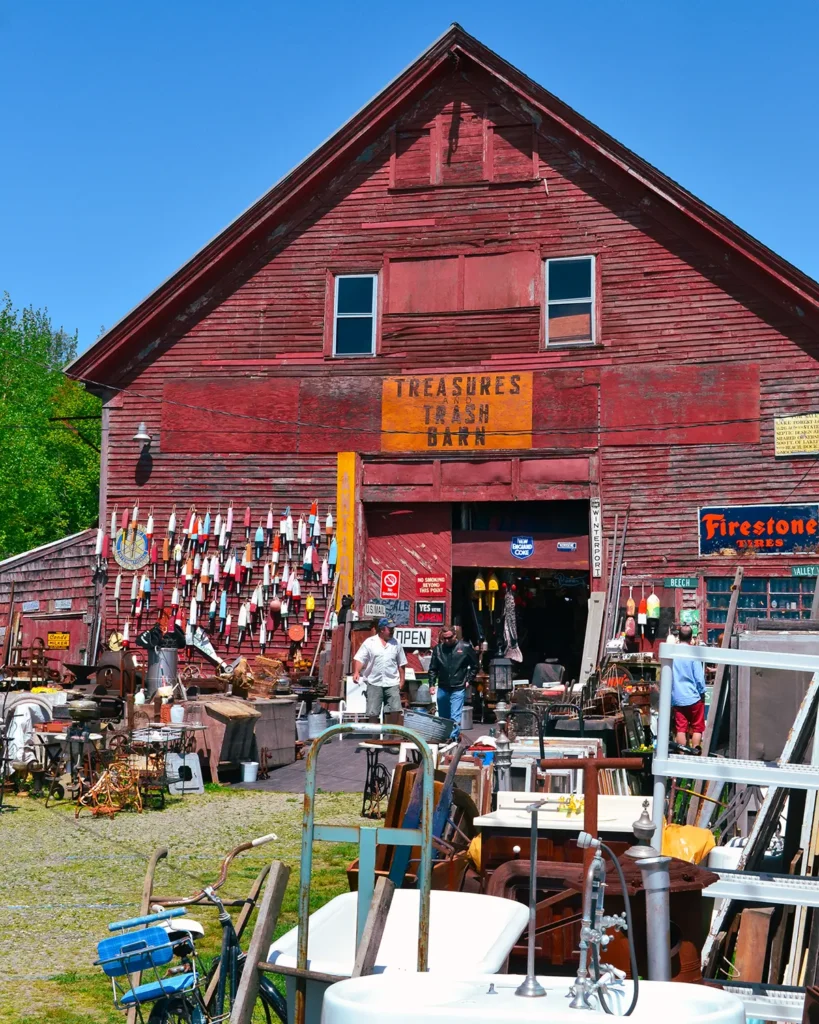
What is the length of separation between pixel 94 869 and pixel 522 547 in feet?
37.9

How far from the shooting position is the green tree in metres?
41.8

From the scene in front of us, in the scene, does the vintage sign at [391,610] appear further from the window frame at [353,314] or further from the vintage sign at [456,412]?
the window frame at [353,314]

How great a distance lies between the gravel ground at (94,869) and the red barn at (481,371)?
25.5ft

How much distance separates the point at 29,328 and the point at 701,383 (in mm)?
44898

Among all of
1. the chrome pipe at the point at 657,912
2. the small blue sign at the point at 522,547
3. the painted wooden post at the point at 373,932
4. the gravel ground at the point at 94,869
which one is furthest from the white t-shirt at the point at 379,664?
the chrome pipe at the point at 657,912

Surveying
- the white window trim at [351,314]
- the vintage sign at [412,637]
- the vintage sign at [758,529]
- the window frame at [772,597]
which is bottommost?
the vintage sign at [412,637]

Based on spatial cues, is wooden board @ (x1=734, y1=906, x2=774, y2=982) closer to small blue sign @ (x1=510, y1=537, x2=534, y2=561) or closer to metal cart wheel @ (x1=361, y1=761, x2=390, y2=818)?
metal cart wheel @ (x1=361, y1=761, x2=390, y2=818)

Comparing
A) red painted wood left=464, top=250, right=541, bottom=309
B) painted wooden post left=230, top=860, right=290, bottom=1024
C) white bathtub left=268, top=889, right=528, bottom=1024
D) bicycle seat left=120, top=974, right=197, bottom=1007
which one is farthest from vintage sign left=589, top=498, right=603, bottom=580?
bicycle seat left=120, top=974, right=197, bottom=1007

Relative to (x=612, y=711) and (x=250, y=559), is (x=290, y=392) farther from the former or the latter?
(x=612, y=711)

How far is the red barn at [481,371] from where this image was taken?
18984mm

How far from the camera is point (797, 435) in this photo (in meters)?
18.7

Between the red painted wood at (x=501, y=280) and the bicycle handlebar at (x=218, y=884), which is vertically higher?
the red painted wood at (x=501, y=280)

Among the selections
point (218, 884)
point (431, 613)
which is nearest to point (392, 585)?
point (431, 613)

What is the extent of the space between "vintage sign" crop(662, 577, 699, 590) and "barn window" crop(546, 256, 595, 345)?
419 centimetres
